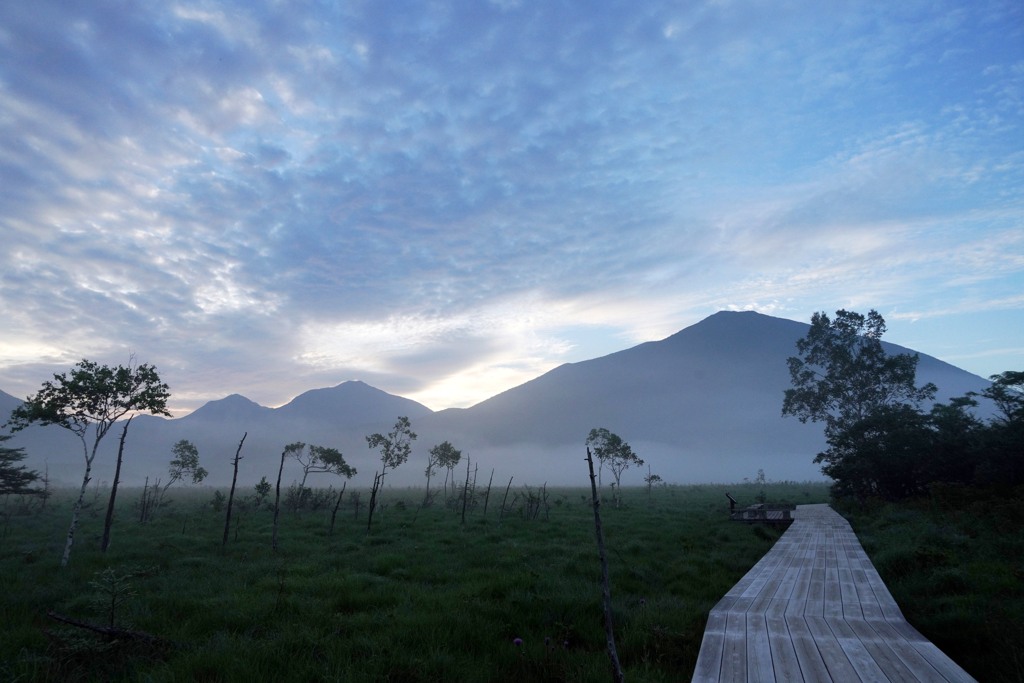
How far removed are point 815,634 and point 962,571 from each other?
20.0ft

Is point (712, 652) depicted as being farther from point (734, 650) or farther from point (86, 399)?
point (86, 399)

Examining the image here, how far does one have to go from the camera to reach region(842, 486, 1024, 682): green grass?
6957 mm

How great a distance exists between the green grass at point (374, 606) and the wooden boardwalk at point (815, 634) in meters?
0.77

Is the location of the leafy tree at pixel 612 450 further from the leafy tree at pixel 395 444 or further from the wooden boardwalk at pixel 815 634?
the wooden boardwalk at pixel 815 634

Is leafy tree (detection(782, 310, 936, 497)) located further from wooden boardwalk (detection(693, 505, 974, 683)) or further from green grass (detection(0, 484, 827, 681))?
wooden boardwalk (detection(693, 505, 974, 683))

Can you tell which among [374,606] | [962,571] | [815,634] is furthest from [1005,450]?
[374,606]

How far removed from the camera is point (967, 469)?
23641 millimetres

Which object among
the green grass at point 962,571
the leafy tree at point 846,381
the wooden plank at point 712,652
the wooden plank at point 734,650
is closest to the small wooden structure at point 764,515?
the green grass at point 962,571

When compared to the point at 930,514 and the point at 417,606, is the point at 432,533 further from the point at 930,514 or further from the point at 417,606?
the point at 930,514

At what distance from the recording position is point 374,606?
10.2 metres

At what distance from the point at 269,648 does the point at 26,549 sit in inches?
713

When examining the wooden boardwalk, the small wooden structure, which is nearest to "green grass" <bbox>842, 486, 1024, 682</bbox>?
the wooden boardwalk

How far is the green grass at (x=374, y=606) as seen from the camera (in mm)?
7031

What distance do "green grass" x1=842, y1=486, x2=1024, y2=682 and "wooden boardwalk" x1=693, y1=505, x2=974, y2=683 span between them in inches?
23.8
